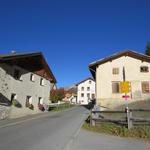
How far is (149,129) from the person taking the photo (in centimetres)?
1060

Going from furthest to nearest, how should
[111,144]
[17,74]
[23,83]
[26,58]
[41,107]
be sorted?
[41,107]
[26,58]
[23,83]
[17,74]
[111,144]

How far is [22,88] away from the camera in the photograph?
2417 centimetres

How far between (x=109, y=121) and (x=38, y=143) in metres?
5.48

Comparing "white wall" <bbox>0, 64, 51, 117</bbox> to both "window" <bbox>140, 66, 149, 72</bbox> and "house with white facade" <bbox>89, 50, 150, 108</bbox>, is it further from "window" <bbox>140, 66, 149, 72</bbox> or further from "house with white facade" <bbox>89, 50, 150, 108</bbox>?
"window" <bbox>140, 66, 149, 72</bbox>

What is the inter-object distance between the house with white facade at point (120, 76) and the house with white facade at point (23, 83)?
23.8 ft

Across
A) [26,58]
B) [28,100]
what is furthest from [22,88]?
[26,58]

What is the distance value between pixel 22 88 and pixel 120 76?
1345cm

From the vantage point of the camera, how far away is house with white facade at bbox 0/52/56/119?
67.4 feet

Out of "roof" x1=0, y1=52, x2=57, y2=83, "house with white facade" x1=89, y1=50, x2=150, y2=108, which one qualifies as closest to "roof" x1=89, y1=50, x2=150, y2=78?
"house with white facade" x1=89, y1=50, x2=150, y2=108

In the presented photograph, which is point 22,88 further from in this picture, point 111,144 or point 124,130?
point 111,144

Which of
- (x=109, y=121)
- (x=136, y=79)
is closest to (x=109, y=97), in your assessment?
(x=136, y=79)

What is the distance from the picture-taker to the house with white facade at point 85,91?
81.6m

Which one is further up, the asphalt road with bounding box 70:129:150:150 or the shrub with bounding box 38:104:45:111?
the shrub with bounding box 38:104:45:111

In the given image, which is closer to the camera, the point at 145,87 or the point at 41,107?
the point at 41,107
